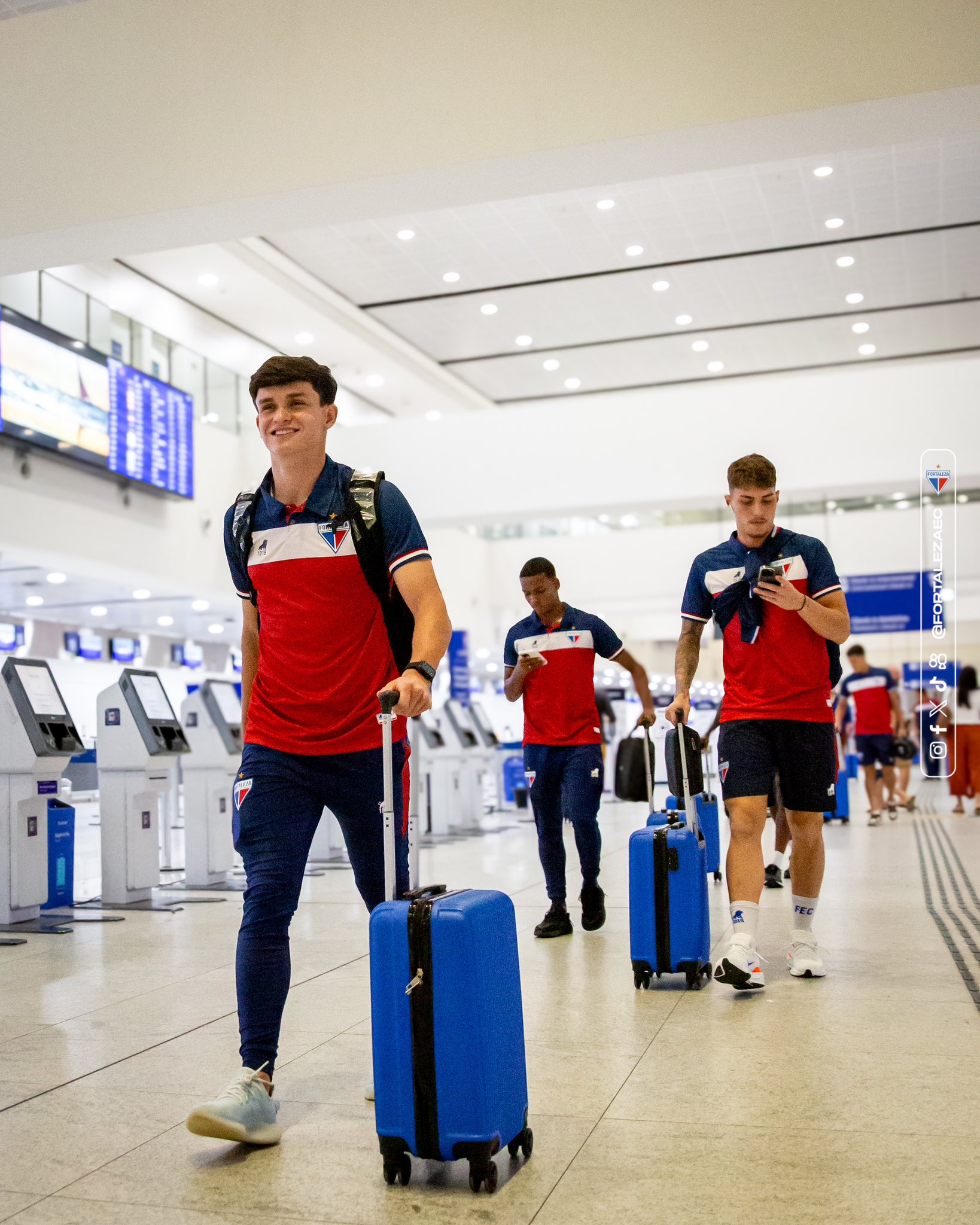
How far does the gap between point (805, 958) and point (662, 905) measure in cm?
56

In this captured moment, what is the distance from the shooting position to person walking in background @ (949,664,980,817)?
37.2 ft

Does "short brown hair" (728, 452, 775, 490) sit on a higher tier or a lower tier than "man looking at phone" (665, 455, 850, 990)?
higher

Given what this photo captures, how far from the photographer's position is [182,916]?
6.10 metres

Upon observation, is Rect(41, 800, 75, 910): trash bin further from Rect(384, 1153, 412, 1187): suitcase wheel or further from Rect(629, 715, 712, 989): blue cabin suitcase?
Rect(384, 1153, 412, 1187): suitcase wheel

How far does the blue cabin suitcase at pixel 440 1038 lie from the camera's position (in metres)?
2.10

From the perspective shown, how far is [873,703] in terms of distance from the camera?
11.6 metres

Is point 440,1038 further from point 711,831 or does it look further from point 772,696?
point 711,831

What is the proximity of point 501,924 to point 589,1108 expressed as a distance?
0.59 meters

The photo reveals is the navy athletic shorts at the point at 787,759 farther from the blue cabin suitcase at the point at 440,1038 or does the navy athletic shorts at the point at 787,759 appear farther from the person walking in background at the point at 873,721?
the person walking in background at the point at 873,721

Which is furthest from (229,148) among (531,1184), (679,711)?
(531,1184)

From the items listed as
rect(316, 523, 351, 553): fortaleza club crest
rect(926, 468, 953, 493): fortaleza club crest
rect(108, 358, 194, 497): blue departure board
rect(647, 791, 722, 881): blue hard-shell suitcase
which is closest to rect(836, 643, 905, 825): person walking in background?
rect(926, 468, 953, 493): fortaleza club crest

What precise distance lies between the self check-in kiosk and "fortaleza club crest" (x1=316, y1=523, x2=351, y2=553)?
17.3ft

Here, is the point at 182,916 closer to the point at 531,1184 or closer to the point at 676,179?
the point at 531,1184

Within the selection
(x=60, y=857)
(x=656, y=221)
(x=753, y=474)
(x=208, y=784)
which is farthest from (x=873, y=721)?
(x=753, y=474)
